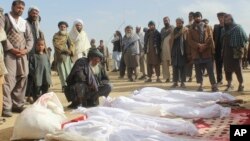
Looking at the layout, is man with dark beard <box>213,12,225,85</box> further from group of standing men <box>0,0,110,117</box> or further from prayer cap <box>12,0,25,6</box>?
prayer cap <box>12,0,25,6</box>

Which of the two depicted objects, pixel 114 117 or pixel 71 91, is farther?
pixel 71 91

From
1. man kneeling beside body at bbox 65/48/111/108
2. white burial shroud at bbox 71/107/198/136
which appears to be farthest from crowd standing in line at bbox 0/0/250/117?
white burial shroud at bbox 71/107/198/136

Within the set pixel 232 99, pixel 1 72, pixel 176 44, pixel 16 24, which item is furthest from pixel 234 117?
pixel 176 44

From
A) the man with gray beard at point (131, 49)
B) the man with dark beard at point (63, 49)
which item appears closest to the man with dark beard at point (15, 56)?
the man with dark beard at point (63, 49)

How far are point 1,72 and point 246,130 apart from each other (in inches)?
153

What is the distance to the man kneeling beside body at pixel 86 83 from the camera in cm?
791

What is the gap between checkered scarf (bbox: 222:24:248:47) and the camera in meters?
9.52

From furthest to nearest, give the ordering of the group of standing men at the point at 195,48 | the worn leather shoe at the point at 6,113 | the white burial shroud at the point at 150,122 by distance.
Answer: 1. the group of standing men at the point at 195,48
2. the worn leather shoe at the point at 6,113
3. the white burial shroud at the point at 150,122

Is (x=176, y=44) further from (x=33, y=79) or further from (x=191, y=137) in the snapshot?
(x=191, y=137)

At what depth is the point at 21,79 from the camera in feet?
26.2

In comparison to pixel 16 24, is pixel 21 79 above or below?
below

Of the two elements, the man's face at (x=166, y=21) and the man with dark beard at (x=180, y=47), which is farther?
the man's face at (x=166, y=21)

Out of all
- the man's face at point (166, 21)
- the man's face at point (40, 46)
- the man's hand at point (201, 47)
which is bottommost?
the man's hand at point (201, 47)

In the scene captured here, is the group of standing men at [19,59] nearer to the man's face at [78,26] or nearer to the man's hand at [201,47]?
the man's face at [78,26]
